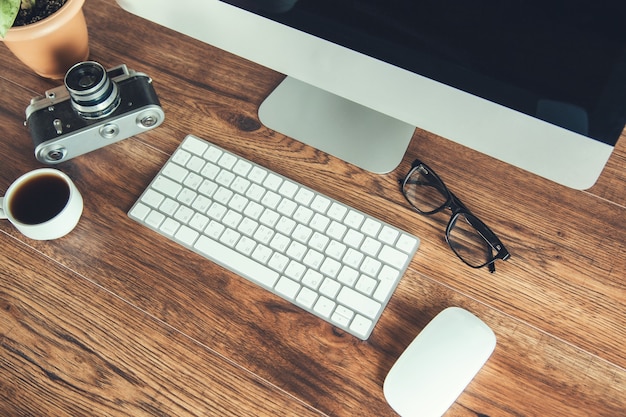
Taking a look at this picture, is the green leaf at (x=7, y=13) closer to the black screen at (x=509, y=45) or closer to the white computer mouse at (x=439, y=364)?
the black screen at (x=509, y=45)

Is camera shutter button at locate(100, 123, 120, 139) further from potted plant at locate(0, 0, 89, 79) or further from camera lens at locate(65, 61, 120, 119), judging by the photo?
potted plant at locate(0, 0, 89, 79)

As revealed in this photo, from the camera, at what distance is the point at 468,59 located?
52 centimetres

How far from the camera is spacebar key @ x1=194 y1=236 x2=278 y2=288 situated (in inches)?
24.9

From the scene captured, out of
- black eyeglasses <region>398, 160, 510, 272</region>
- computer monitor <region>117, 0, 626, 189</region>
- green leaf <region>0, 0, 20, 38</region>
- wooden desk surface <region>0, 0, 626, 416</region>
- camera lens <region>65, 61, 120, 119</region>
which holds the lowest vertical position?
wooden desk surface <region>0, 0, 626, 416</region>

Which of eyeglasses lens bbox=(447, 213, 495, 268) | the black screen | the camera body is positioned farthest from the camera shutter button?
eyeglasses lens bbox=(447, 213, 495, 268)

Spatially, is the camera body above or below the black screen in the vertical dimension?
below

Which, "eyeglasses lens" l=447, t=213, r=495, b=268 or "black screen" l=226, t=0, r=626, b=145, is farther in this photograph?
"eyeglasses lens" l=447, t=213, r=495, b=268

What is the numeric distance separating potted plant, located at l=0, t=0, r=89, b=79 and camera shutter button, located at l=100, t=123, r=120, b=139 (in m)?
0.14

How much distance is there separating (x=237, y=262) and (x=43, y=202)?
252mm

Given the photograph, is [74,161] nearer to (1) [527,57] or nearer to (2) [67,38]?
(2) [67,38]

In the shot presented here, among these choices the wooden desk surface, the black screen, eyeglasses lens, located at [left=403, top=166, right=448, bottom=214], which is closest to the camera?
the black screen

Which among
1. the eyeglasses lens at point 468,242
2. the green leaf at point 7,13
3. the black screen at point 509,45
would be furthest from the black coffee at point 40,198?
the eyeglasses lens at point 468,242

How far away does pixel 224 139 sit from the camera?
2.45 ft

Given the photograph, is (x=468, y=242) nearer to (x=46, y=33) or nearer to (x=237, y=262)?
(x=237, y=262)
